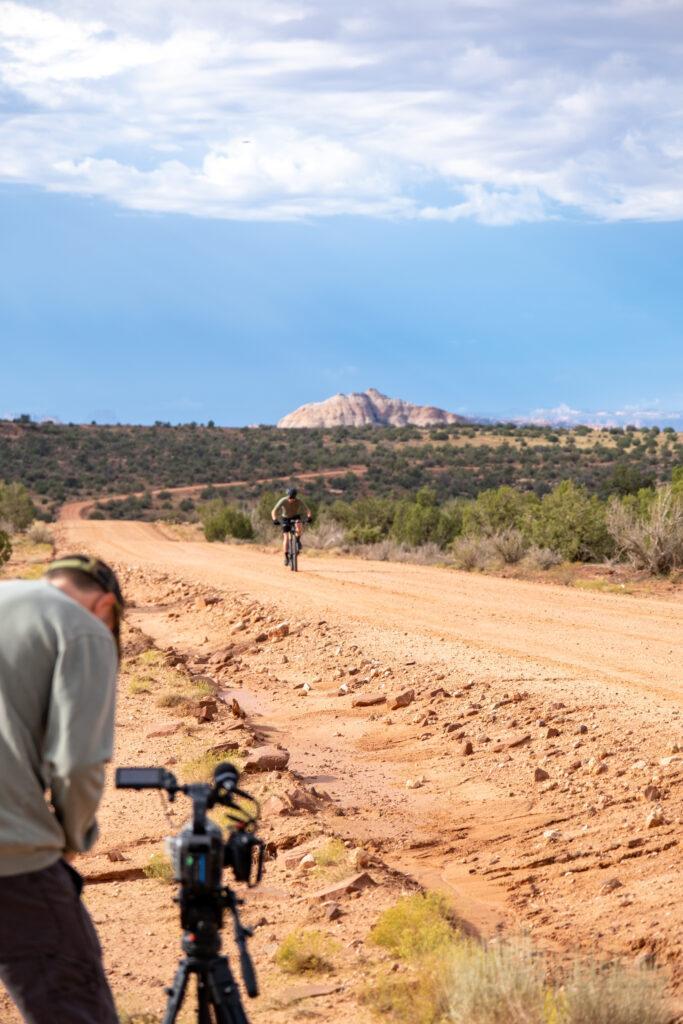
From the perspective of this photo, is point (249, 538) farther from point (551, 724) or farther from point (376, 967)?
point (376, 967)

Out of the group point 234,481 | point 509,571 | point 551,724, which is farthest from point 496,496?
point 234,481

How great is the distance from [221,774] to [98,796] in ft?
1.32

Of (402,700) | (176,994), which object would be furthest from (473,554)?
(176,994)

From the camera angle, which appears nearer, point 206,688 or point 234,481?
point 206,688

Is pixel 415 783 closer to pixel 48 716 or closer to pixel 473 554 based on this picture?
pixel 48 716

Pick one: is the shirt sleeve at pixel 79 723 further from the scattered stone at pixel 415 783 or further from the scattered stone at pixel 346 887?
the scattered stone at pixel 415 783

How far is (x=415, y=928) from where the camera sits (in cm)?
649

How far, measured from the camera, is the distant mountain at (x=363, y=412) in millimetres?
178250

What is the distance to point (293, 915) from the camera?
7301 millimetres

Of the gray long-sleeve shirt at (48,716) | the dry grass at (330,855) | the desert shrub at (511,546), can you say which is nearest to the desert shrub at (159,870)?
the dry grass at (330,855)

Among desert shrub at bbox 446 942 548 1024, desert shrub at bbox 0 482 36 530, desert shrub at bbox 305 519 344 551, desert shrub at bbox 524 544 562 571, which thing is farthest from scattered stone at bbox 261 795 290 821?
desert shrub at bbox 0 482 36 530

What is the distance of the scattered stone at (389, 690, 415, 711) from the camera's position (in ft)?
43.8

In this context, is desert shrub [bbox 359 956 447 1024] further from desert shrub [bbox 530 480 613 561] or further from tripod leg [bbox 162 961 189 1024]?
desert shrub [bbox 530 480 613 561]

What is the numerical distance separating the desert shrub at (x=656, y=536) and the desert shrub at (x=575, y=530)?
1.65 metres
